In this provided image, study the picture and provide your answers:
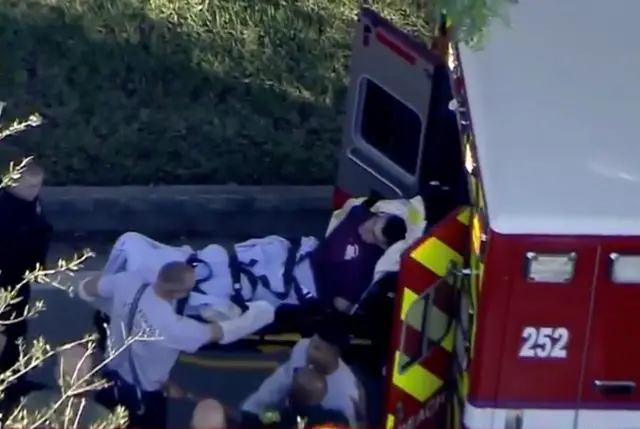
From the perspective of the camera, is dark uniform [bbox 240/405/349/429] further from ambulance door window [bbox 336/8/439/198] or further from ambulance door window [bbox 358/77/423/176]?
ambulance door window [bbox 358/77/423/176]

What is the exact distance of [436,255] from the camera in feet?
18.5

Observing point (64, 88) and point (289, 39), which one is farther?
point (289, 39)

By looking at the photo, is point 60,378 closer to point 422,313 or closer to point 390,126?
point 422,313

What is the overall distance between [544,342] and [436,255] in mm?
683

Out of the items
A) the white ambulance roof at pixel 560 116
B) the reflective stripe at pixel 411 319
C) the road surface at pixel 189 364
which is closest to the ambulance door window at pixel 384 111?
the white ambulance roof at pixel 560 116

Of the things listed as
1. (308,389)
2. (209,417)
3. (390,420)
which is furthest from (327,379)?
(209,417)

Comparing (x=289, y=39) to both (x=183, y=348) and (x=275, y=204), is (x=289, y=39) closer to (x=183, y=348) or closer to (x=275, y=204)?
(x=275, y=204)

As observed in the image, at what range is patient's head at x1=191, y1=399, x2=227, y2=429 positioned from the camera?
5.83 metres

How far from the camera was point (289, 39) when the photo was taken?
11172 mm

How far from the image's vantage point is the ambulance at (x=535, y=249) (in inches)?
199

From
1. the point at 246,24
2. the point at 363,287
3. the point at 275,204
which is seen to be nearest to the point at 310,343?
the point at 363,287

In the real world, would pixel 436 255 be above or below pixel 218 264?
above

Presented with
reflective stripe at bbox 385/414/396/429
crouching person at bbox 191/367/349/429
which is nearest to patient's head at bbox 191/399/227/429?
crouching person at bbox 191/367/349/429

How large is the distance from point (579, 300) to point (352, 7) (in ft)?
22.5
